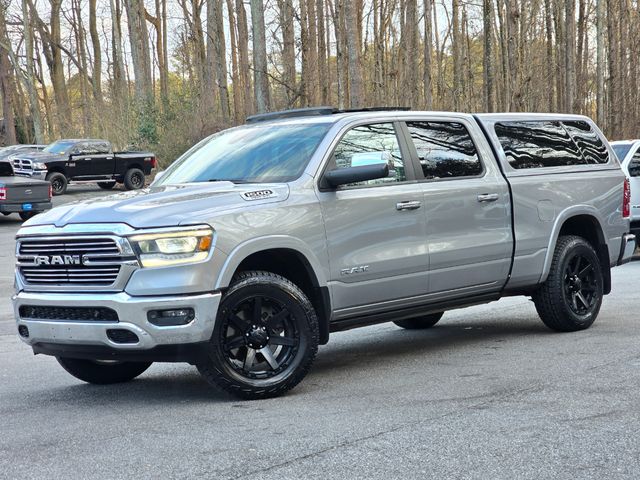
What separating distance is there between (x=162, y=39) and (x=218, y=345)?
181ft

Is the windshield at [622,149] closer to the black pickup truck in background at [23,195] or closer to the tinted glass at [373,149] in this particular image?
the tinted glass at [373,149]

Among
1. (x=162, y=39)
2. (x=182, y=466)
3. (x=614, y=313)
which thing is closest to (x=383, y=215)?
(x=182, y=466)

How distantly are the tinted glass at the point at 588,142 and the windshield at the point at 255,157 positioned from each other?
3.25 metres

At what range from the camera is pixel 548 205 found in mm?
8648

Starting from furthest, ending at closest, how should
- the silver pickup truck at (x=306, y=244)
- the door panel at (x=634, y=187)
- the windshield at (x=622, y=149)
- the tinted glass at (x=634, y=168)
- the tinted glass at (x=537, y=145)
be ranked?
the windshield at (x=622, y=149)
the tinted glass at (x=634, y=168)
the door panel at (x=634, y=187)
the tinted glass at (x=537, y=145)
the silver pickup truck at (x=306, y=244)

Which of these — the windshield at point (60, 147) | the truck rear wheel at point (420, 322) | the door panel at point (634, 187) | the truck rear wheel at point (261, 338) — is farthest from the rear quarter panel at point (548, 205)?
the windshield at point (60, 147)

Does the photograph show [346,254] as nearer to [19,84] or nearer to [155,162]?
[155,162]

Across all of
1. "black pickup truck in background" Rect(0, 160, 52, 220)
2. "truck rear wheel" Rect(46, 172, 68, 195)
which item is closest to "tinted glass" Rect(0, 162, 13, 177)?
"black pickup truck in background" Rect(0, 160, 52, 220)

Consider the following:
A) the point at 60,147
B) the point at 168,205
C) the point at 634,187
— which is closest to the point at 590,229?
the point at 168,205

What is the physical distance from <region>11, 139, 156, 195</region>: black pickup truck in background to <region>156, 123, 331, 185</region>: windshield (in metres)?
26.4

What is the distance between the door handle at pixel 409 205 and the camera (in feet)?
23.9

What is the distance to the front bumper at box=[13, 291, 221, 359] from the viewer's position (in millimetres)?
5898

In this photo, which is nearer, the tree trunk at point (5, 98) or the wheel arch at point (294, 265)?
the wheel arch at point (294, 265)

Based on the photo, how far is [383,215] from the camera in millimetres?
7184
